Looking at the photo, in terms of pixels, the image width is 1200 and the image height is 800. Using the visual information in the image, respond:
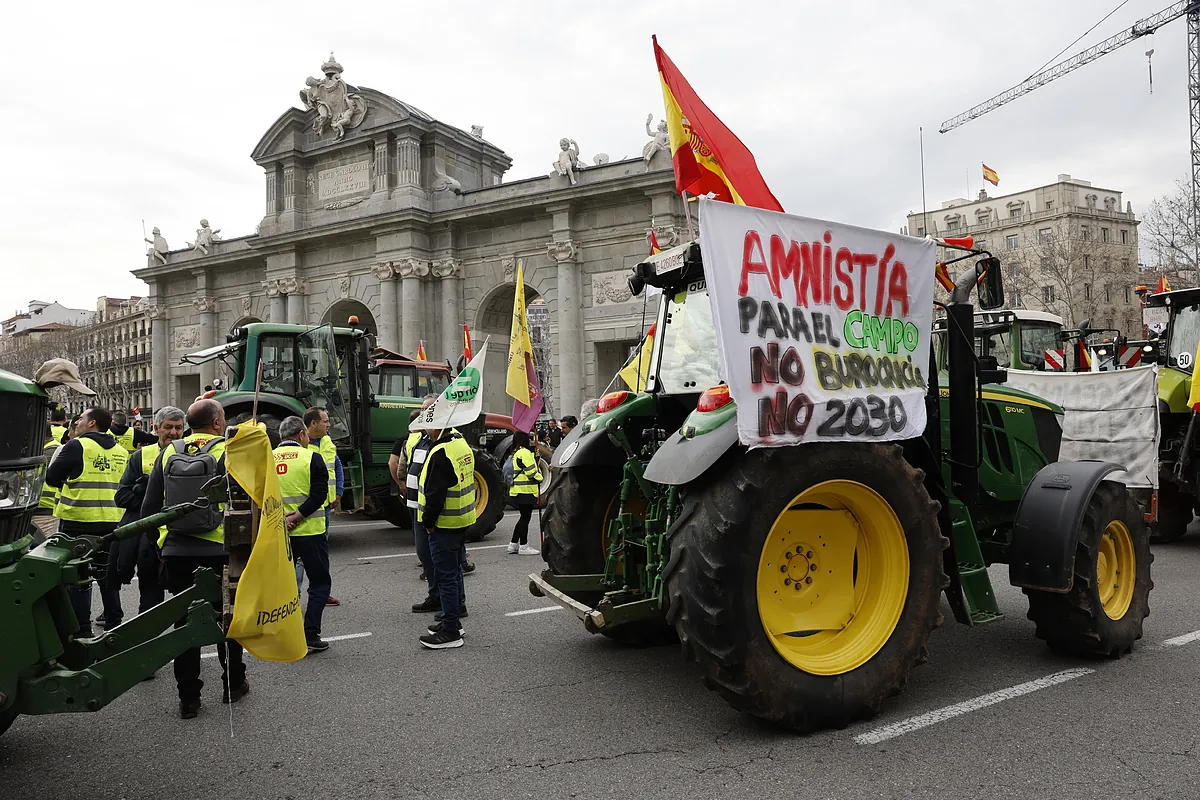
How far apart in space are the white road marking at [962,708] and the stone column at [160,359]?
35.4 metres

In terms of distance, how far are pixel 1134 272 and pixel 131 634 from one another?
55066 mm

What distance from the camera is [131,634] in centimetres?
353

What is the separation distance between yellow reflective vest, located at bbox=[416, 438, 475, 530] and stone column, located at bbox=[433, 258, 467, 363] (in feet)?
68.9

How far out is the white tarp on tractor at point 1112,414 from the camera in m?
8.55

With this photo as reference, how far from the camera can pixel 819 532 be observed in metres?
4.37

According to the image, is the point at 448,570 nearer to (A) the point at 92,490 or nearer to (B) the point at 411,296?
(A) the point at 92,490

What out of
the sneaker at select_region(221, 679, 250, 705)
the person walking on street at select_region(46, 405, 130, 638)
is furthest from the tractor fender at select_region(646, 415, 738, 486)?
the person walking on street at select_region(46, 405, 130, 638)

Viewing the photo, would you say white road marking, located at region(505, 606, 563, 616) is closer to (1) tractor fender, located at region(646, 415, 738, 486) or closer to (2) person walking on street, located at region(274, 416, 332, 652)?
(2) person walking on street, located at region(274, 416, 332, 652)

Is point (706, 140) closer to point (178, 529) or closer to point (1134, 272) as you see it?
point (178, 529)

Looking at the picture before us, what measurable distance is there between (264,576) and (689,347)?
108 inches

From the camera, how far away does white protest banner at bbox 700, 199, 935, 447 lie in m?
3.71

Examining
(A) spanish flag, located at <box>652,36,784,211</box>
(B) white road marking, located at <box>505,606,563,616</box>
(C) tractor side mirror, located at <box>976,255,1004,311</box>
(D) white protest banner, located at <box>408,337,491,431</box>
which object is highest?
(A) spanish flag, located at <box>652,36,784,211</box>

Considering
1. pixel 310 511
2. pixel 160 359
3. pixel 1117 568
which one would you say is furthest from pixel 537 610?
pixel 160 359

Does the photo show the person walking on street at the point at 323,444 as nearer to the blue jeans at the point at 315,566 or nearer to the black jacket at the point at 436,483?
the blue jeans at the point at 315,566
